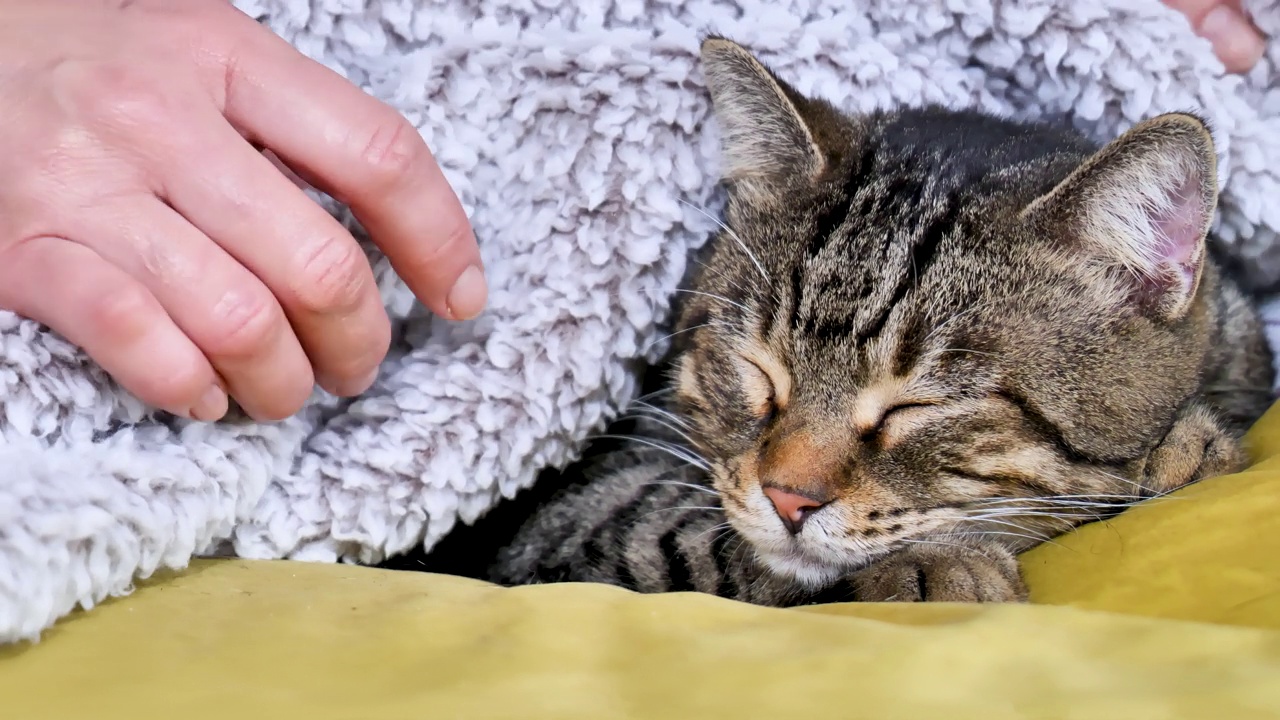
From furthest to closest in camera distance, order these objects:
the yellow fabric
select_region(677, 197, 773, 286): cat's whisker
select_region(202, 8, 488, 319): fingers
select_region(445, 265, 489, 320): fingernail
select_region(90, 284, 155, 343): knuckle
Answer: select_region(677, 197, 773, 286): cat's whisker < select_region(445, 265, 489, 320): fingernail < select_region(202, 8, 488, 319): fingers < select_region(90, 284, 155, 343): knuckle < the yellow fabric

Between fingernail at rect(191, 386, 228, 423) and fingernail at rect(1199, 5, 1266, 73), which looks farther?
fingernail at rect(1199, 5, 1266, 73)

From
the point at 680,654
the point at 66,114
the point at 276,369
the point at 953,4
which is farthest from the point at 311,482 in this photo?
the point at 953,4

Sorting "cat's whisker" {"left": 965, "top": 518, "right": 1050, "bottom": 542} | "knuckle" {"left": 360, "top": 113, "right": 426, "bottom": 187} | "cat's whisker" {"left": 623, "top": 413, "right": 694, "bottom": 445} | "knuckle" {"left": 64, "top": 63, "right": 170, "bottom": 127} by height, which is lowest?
"cat's whisker" {"left": 623, "top": 413, "right": 694, "bottom": 445}

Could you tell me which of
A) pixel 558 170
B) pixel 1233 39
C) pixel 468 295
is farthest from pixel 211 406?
pixel 1233 39

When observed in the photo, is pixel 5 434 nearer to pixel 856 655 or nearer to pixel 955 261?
pixel 856 655

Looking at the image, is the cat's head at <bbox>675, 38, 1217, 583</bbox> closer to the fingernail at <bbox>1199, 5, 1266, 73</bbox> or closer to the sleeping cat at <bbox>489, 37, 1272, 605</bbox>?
the sleeping cat at <bbox>489, 37, 1272, 605</bbox>

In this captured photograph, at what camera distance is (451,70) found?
3.48ft

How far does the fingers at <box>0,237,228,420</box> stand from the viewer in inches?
29.5

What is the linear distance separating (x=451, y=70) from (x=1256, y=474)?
85 centimetres

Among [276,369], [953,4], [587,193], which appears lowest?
[276,369]

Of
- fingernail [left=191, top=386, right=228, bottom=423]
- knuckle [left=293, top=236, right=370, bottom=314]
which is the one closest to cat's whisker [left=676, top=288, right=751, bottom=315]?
knuckle [left=293, top=236, right=370, bottom=314]

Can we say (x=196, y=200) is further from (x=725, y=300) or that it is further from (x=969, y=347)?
(x=969, y=347)

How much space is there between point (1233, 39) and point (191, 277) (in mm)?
1175

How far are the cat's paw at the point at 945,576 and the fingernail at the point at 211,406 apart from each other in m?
0.57
